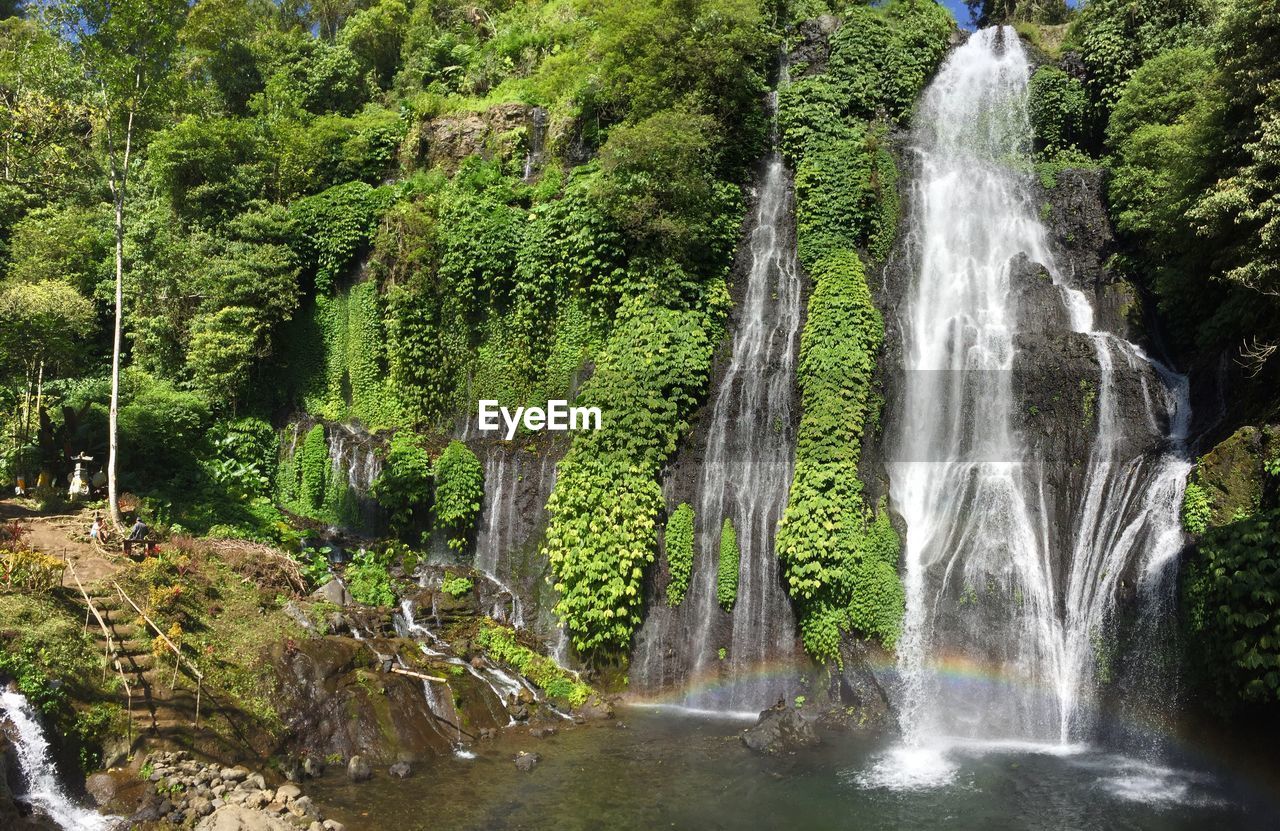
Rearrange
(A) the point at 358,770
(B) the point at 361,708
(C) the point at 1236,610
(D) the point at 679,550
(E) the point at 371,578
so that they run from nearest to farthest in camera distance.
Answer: (C) the point at 1236,610 → (A) the point at 358,770 → (B) the point at 361,708 → (D) the point at 679,550 → (E) the point at 371,578

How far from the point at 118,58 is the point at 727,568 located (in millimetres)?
17580

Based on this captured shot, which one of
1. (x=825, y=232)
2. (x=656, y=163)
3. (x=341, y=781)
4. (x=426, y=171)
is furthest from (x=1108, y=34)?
(x=341, y=781)

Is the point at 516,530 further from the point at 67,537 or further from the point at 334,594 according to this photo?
the point at 67,537

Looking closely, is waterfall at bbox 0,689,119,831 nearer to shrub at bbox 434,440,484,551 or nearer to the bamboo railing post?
the bamboo railing post

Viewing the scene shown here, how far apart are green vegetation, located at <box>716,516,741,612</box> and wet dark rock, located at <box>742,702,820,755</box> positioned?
2.74 meters

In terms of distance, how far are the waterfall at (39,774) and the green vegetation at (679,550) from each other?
10589 millimetres

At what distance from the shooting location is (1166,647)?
1392 centimetres

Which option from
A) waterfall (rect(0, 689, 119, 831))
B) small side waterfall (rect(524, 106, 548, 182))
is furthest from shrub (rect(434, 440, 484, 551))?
waterfall (rect(0, 689, 119, 831))

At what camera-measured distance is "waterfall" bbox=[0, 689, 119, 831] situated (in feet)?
35.5

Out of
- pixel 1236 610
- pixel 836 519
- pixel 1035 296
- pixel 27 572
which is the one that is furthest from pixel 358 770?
pixel 1035 296

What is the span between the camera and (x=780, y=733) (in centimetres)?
1478

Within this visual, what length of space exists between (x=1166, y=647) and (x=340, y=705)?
47.0 feet

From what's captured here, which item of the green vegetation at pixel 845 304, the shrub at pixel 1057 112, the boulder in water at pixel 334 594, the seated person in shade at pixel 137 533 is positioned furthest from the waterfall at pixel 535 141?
the seated person in shade at pixel 137 533

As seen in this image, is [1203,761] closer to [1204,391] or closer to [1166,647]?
[1166,647]
